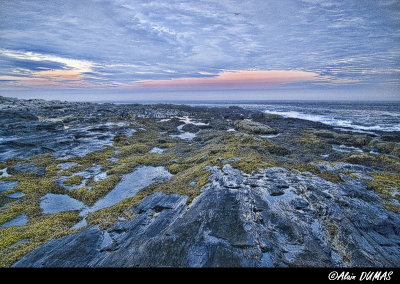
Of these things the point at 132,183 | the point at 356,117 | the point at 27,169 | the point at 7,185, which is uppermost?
the point at 356,117

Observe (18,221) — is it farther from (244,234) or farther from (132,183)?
(244,234)

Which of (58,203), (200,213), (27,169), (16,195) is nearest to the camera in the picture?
(200,213)

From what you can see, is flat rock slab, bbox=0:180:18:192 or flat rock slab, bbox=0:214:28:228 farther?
flat rock slab, bbox=0:180:18:192

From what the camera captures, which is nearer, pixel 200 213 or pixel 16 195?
pixel 200 213

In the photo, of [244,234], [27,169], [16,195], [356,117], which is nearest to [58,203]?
[16,195]

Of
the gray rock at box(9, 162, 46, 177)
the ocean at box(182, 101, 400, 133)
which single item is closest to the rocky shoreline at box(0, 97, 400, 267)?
the gray rock at box(9, 162, 46, 177)

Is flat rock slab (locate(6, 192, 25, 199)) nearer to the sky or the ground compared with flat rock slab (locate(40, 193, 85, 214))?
nearer to the sky

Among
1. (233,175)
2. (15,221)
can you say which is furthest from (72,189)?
(233,175)

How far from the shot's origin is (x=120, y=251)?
9.03m

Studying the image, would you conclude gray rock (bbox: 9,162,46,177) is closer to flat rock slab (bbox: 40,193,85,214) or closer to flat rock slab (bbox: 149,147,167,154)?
flat rock slab (bbox: 40,193,85,214)

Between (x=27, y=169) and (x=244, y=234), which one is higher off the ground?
(x=244, y=234)

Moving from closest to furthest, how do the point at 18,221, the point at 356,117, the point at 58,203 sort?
the point at 18,221
the point at 58,203
the point at 356,117
